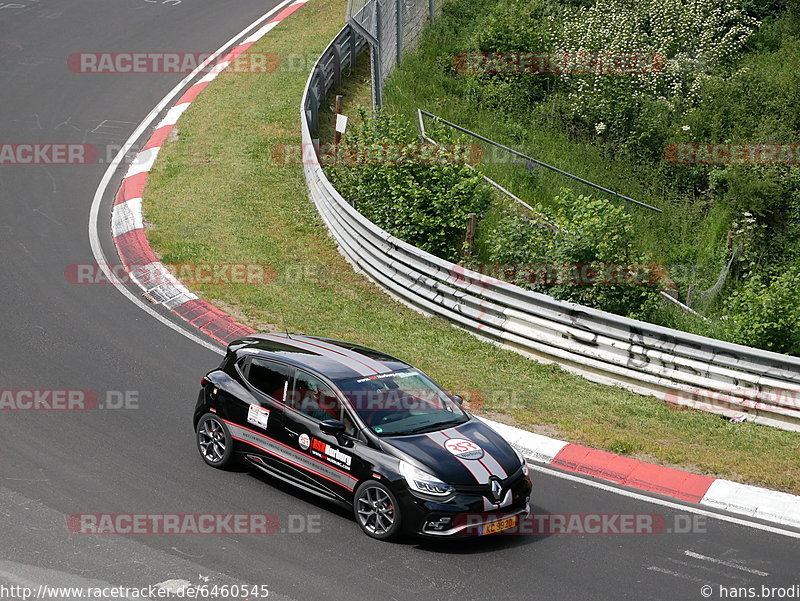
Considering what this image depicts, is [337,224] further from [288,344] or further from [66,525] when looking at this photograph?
[66,525]

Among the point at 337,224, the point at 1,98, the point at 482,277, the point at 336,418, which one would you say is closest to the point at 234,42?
the point at 1,98

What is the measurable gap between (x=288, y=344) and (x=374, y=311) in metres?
5.37

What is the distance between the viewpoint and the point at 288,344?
10695mm

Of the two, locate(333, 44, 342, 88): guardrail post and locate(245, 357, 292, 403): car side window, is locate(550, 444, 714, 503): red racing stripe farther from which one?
locate(333, 44, 342, 88): guardrail post

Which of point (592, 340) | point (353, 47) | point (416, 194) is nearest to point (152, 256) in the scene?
point (416, 194)

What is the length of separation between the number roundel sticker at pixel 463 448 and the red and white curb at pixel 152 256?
6.10 metres

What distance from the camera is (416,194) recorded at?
56.4 feet

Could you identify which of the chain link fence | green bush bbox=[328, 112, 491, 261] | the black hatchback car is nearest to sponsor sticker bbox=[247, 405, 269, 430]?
the black hatchback car

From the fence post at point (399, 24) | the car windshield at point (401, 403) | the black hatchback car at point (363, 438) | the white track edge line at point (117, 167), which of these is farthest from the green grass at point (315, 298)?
the black hatchback car at point (363, 438)

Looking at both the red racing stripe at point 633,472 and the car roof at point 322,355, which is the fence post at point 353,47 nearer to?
the car roof at point 322,355

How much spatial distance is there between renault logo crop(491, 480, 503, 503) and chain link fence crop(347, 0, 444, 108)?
50.2 ft

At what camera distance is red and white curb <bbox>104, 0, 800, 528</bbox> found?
10.2m

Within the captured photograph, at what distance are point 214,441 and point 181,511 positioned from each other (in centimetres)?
125

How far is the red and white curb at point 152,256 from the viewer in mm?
15109
